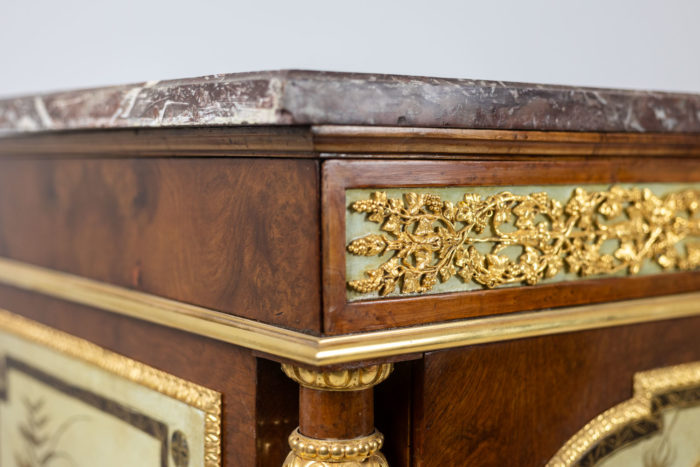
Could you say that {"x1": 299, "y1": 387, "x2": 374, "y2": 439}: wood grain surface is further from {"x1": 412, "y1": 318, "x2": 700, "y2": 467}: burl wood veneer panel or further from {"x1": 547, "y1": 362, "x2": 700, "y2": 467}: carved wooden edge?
{"x1": 547, "y1": 362, "x2": 700, "y2": 467}: carved wooden edge

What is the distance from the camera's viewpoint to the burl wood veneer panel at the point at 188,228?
22.0 inches

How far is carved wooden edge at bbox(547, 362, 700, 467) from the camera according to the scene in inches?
28.2

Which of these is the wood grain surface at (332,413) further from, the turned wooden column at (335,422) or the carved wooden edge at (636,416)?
the carved wooden edge at (636,416)

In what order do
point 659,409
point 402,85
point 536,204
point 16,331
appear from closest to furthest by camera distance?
point 402,85
point 536,204
point 659,409
point 16,331

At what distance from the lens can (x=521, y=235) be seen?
25.7 inches

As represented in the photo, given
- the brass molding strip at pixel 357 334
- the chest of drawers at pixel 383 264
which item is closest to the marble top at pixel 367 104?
the chest of drawers at pixel 383 264

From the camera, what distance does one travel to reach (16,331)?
948 millimetres

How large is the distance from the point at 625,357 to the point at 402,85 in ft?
1.14

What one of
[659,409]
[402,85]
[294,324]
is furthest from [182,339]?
[659,409]

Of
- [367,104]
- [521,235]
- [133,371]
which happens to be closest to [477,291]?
[521,235]

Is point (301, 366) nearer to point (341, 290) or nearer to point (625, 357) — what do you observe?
point (341, 290)

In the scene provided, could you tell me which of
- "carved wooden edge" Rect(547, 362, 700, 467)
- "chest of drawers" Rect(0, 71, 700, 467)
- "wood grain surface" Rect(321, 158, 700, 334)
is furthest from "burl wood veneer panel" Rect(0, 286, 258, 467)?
"carved wooden edge" Rect(547, 362, 700, 467)

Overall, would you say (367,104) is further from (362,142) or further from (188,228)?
(188,228)

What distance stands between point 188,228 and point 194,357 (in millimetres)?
105
